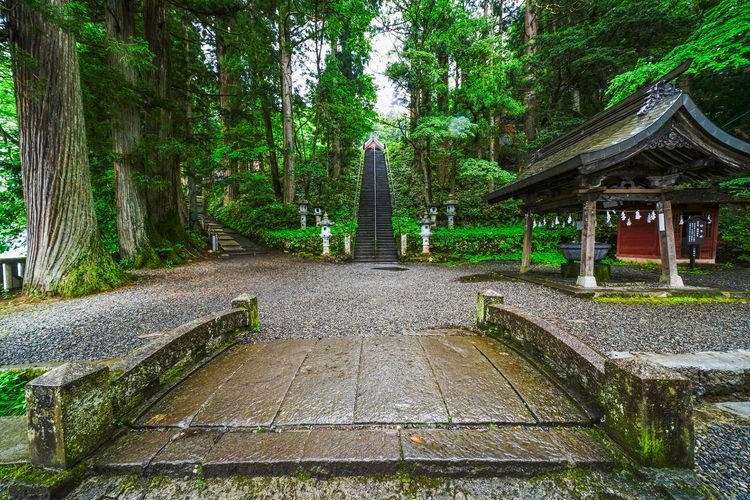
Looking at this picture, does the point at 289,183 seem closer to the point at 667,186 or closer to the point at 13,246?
the point at 13,246

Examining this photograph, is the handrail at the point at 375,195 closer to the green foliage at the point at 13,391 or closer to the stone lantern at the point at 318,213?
the stone lantern at the point at 318,213

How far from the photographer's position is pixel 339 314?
171 inches

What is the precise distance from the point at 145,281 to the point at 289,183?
825 cm

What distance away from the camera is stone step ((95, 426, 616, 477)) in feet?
4.72

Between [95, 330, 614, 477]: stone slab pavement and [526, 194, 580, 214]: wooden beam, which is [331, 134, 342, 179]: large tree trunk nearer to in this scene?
[526, 194, 580, 214]: wooden beam

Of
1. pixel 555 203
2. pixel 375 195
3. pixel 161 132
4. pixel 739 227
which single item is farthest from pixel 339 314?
pixel 739 227

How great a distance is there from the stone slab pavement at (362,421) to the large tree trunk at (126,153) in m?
8.15

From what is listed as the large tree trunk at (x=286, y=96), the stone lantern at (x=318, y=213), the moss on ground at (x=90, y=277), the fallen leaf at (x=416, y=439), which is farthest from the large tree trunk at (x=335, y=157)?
the fallen leaf at (x=416, y=439)

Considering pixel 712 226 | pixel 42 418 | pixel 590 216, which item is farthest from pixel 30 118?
pixel 712 226

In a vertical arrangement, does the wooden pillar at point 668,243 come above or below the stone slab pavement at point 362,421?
above

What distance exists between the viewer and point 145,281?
6.72m

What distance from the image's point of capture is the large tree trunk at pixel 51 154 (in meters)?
5.25

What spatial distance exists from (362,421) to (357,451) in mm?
244

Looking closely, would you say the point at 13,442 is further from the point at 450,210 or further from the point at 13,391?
the point at 450,210
